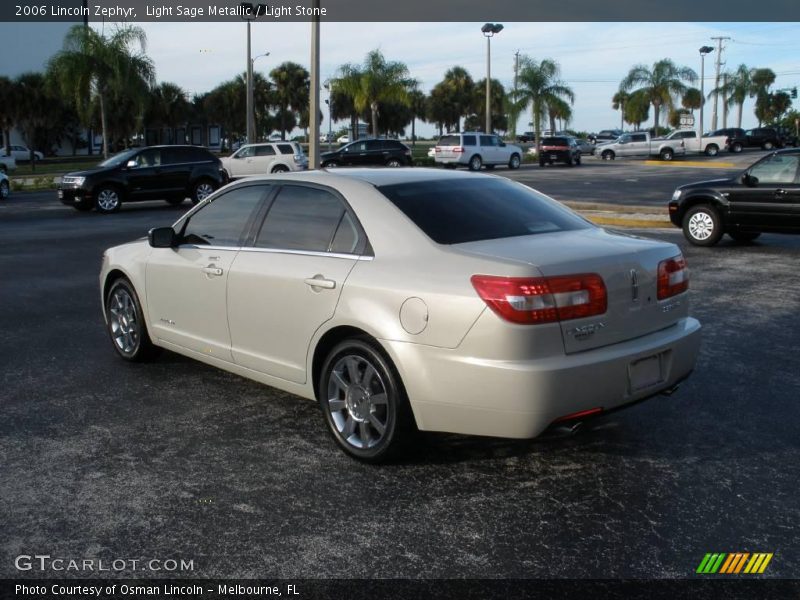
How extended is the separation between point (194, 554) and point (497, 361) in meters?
1.60

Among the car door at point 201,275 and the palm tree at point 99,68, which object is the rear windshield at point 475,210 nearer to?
the car door at point 201,275

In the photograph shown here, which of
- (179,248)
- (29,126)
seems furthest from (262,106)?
(179,248)

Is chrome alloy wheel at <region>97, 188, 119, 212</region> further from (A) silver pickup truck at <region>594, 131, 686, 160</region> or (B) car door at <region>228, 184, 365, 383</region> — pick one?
(A) silver pickup truck at <region>594, 131, 686, 160</region>

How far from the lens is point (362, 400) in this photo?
4.67 metres

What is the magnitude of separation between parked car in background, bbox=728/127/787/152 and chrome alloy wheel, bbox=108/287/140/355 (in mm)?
64418

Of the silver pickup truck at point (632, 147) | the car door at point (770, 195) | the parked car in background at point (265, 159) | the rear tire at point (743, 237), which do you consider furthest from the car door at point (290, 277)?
the silver pickup truck at point (632, 147)

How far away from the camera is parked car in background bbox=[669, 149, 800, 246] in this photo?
41.5 ft

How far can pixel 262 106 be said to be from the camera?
78.8 m

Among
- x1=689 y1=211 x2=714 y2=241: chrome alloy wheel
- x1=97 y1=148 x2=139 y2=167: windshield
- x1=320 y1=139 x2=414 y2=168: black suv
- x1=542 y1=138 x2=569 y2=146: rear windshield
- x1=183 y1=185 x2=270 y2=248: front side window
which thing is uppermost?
x1=542 y1=138 x2=569 y2=146: rear windshield

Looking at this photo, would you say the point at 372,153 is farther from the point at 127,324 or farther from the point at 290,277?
the point at 290,277

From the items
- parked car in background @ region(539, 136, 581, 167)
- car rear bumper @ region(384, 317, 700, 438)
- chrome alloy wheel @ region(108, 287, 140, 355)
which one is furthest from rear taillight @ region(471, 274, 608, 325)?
parked car in background @ region(539, 136, 581, 167)

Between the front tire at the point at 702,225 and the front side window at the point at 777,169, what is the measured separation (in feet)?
2.77

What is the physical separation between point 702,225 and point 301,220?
33.0 ft

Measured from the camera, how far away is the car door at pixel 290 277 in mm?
4863
